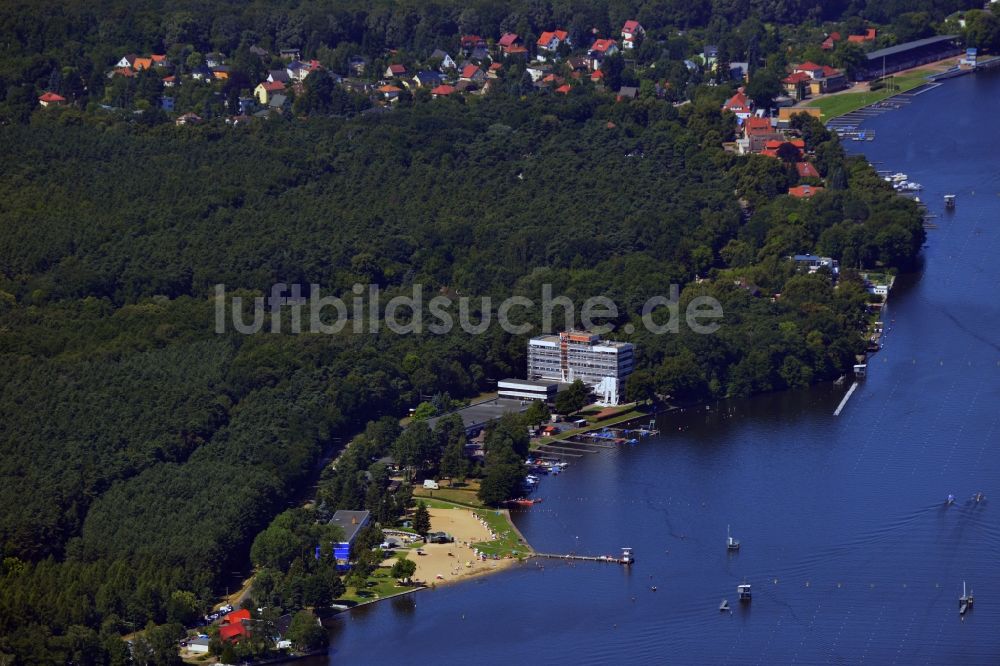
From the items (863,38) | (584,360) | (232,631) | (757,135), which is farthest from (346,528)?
(863,38)

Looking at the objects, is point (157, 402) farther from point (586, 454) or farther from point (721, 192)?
point (721, 192)

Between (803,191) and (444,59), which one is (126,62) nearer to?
(444,59)

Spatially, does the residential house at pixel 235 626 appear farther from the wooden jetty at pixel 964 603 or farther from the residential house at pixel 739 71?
the residential house at pixel 739 71

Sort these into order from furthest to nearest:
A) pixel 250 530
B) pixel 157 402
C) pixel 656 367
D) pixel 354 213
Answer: pixel 354 213
pixel 656 367
pixel 157 402
pixel 250 530

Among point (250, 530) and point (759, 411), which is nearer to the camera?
point (250, 530)

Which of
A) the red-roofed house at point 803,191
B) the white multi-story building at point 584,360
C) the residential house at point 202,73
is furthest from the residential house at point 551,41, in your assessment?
the white multi-story building at point 584,360

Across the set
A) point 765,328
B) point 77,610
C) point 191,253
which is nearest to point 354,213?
point 191,253
